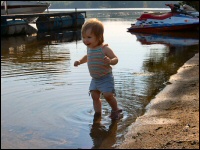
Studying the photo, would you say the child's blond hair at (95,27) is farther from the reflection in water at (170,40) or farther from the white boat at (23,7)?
the white boat at (23,7)

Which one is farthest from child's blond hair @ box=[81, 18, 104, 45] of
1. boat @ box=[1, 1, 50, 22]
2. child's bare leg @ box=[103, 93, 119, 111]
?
boat @ box=[1, 1, 50, 22]

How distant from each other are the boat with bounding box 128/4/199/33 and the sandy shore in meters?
17.6

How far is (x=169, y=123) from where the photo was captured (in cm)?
462

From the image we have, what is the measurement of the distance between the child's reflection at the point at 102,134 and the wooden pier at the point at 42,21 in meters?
20.7

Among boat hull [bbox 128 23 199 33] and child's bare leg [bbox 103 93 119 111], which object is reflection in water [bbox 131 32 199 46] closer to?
boat hull [bbox 128 23 199 33]

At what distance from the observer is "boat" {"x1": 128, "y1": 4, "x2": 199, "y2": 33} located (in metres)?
23.8

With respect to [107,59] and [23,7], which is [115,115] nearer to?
[107,59]

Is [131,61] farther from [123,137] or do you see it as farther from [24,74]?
[123,137]

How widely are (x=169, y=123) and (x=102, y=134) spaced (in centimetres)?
81

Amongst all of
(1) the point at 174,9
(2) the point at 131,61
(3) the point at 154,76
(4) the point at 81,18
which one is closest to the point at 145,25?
(1) the point at 174,9

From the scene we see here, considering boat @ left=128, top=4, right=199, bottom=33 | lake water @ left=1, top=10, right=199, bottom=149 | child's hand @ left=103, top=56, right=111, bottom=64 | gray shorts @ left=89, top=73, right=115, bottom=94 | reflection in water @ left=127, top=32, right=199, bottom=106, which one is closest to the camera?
lake water @ left=1, top=10, right=199, bottom=149

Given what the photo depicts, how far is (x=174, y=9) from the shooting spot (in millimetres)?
24219

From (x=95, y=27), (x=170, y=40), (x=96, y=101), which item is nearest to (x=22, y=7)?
(x=170, y=40)

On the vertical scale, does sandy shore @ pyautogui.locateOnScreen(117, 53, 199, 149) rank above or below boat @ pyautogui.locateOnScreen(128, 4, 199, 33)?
above
